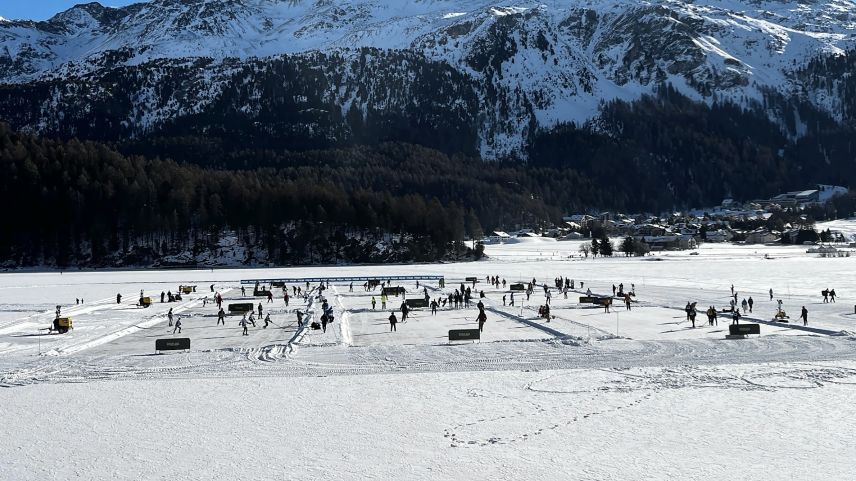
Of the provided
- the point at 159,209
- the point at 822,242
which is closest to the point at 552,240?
the point at 822,242

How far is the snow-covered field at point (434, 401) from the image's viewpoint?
13328mm

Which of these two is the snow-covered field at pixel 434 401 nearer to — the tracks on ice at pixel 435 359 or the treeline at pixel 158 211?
the tracks on ice at pixel 435 359

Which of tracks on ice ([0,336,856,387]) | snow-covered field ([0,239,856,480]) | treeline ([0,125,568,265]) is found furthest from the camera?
treeline ([0,125,568,265])

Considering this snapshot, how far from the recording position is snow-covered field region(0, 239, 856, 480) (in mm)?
13328

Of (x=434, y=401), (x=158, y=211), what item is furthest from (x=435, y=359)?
(x=158, y=211)

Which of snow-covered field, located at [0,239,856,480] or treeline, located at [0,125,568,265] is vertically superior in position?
treeline, located at [0,125,568,265]

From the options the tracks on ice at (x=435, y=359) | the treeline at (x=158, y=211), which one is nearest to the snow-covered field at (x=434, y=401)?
the tracks on ice at (x=435, y=359)

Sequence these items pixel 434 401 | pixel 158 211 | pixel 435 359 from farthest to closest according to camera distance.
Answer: pixel 158 211 < pixel 435 359 < pixel 434 401

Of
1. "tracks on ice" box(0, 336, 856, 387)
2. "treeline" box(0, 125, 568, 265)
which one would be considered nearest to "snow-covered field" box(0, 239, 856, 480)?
"tracks on ice" box(0, 336, 856, 387)

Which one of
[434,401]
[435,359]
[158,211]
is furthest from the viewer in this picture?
[158,211]

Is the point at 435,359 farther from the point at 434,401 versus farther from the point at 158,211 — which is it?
the point at 158,211

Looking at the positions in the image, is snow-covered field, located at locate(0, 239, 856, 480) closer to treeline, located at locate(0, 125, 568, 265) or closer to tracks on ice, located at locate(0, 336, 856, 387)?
tracks on ice, located at locate(0, 336, 856, 387)

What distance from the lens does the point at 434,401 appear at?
18.5 metres

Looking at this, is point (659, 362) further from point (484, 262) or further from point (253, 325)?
point (484, 262)
